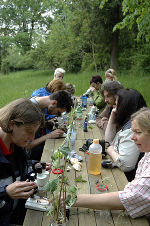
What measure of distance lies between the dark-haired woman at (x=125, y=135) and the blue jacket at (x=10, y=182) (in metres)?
0.89

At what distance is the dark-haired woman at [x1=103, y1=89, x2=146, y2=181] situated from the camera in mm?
1946

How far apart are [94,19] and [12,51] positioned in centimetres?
1855

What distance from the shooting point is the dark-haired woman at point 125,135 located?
1946mm

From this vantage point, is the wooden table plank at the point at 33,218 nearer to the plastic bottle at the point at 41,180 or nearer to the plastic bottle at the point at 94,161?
the plastic bottle at the point at 41,180

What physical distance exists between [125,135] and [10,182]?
3.80 feet

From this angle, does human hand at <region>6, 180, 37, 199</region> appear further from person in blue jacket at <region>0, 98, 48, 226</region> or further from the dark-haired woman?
the dark-haired woman

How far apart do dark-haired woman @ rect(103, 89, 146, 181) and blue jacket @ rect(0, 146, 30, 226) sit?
34.8 inches

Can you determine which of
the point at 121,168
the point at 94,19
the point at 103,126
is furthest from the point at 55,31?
the point at 121,168

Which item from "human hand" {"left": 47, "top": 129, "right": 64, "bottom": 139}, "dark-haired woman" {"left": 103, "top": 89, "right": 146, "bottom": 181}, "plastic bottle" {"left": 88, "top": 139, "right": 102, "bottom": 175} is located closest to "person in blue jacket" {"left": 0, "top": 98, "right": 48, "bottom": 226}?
"plastic bottle" {"left": 88, "top": 139, "right": 102, "bottom": 175}

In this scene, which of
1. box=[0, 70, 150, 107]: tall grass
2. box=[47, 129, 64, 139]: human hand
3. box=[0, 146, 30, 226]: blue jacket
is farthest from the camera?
box=[0, 70, 150, 107]: tall grass

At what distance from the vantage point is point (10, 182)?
1588mm

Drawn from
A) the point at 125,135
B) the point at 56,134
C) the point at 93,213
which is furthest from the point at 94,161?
the point at 56,134

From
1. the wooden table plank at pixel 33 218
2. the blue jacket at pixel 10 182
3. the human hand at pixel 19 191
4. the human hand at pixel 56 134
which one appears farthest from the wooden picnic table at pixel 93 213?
the human hand at pixel 56 134

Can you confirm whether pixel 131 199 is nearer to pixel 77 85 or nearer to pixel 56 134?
pixel 56 134
